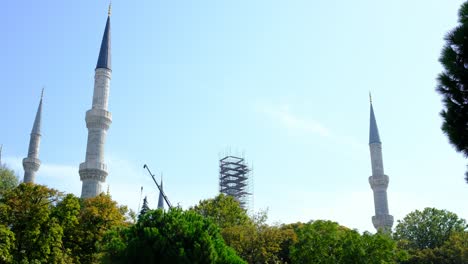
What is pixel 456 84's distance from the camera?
10.4 m

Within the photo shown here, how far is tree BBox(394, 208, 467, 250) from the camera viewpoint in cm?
4691

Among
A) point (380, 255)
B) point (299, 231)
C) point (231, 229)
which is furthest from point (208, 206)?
point (380, 255)

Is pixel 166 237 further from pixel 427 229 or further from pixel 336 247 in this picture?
pixel 427 229

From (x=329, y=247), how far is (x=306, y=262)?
1.59 metres

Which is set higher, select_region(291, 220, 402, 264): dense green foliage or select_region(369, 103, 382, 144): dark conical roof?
select_region(369, 103, 382, 144): dark conical roof

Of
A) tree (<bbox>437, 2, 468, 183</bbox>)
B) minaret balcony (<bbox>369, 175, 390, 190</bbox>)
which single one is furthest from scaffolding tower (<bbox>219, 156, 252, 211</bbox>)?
tree (<bbox>437, 2, 468, 183</bbox>)

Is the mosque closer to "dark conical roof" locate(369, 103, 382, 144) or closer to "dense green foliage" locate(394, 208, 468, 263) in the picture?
"dark conical roof" locate(369, 103, 382, 144)

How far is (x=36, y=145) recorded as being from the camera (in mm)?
64625

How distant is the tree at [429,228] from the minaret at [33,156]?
38.8 m

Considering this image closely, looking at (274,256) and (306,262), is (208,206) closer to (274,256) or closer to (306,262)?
(274,256)

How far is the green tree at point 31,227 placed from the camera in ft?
96.6

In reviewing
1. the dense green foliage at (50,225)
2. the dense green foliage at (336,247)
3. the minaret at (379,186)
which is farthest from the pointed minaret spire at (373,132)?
the dense green foliage at (50,225)

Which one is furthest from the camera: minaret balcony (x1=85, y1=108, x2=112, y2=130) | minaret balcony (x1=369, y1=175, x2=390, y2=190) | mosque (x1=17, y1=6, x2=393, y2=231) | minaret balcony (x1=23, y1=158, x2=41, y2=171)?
minaret balcony (x1=23, y1=158, x2=41, y2=171)

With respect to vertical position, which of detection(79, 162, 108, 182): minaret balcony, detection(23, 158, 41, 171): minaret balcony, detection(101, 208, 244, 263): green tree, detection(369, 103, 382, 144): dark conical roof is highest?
detection(369, 103, 382, 144): dark conical roof
